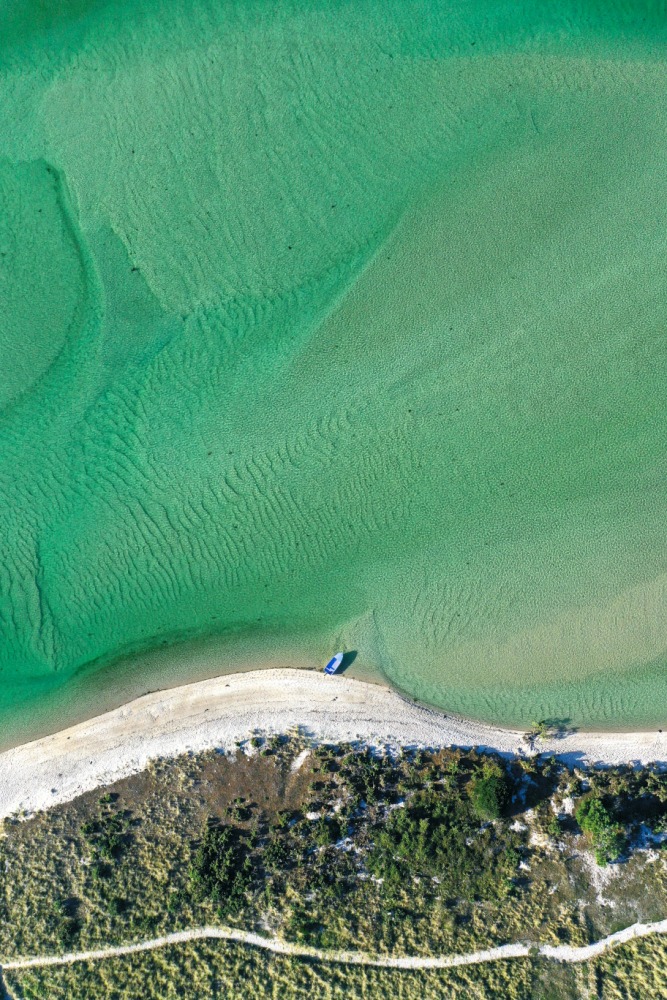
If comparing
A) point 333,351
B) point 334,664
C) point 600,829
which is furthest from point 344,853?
point 333,351

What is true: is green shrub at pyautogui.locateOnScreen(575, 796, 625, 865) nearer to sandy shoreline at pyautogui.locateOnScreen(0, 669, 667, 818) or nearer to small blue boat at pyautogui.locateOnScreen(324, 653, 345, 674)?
sandy shoreline at pyautogui.locateOnScreen(0, 669, 667, 818)

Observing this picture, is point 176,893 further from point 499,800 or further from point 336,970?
point 499,800

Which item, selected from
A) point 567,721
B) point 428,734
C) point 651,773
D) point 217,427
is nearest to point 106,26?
point 217,427

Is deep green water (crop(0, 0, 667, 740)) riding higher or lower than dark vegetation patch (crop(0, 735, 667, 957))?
higher

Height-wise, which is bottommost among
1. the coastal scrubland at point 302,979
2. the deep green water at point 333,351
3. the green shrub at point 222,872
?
the coastal scrubland at point 302,979

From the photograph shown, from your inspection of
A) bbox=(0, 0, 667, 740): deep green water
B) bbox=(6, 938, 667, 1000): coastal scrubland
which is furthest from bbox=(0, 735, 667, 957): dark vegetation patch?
bbox=(0, 0, 667, 740): deep green water

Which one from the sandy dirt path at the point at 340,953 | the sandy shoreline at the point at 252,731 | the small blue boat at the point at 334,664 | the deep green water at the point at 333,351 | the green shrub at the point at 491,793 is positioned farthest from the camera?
the deep green water at the point at 333,351

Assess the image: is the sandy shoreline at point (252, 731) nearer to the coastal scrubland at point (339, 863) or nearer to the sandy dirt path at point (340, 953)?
the coastal scrubland at point (339, 863)

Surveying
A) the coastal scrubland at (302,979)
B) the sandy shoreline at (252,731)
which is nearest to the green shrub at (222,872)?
the coastal scrubland at (302,979)

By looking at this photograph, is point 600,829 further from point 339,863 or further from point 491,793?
point 339,863
